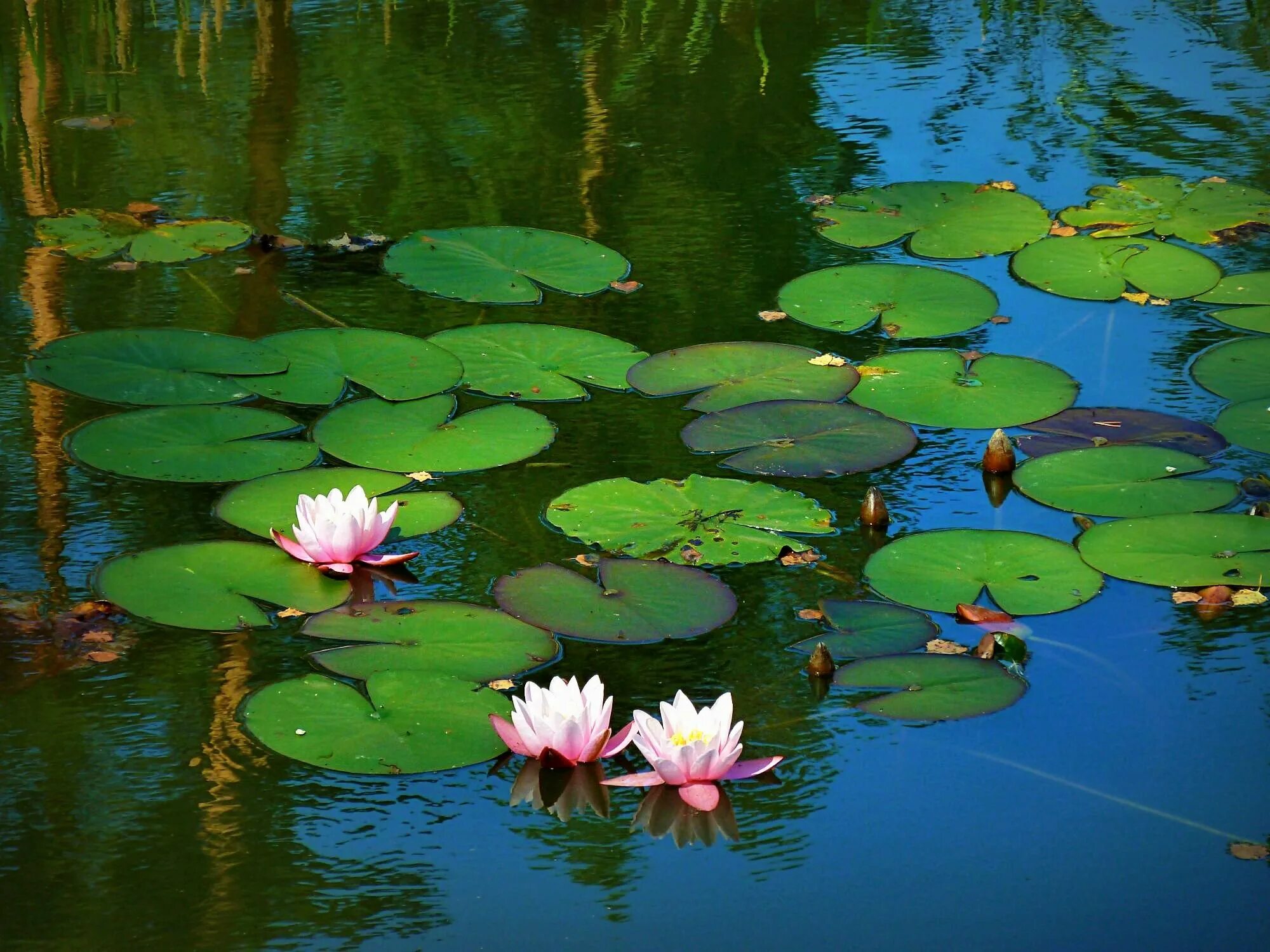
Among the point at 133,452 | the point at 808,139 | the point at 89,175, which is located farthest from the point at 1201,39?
the point at 133,452

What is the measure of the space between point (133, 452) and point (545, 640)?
1119 millimetres

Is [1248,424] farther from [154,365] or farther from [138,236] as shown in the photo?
[138,236]

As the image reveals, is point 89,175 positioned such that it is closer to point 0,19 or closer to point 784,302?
point 0,19

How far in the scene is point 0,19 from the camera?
591cm

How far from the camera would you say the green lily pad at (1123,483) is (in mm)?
2693

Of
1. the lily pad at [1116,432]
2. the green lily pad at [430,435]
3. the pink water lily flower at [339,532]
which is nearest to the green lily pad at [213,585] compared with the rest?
the pink water lily flower at [339,532]

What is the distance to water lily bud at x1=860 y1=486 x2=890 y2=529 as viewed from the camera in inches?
105

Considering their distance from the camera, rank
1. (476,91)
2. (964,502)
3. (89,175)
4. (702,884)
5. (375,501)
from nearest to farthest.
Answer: (702,884)
(375,501)
(964,502)
(89,175)
(476,91)

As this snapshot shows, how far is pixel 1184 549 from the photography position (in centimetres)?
254

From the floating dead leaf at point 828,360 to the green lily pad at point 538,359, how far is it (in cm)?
42

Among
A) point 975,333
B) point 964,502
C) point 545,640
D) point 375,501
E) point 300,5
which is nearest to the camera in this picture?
point 545,640

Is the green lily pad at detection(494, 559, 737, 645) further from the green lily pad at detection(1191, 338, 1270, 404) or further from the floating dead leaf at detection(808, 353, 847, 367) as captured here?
the green lily pad at detection(1191, 338, 1270, 404)

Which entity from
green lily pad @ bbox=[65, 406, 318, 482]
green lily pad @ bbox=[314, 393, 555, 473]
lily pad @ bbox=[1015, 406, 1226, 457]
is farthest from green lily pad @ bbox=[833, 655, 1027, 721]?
green lily pad @ bbox=[65, 406, 318, 482]

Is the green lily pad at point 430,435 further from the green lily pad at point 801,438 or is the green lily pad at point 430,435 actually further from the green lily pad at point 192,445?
the green lily pad at point 801,438
